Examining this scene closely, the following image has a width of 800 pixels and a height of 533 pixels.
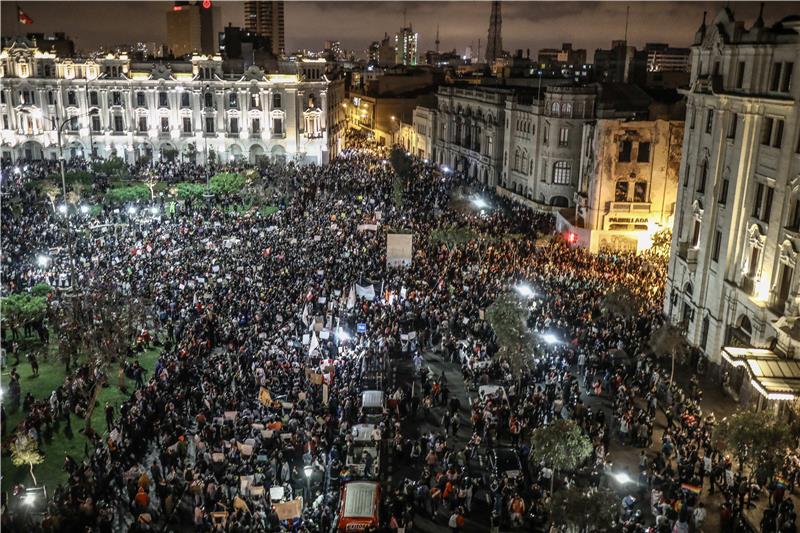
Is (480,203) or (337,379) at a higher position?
(480,203)

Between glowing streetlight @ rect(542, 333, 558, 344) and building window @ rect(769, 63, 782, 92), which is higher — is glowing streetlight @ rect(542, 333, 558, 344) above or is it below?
below

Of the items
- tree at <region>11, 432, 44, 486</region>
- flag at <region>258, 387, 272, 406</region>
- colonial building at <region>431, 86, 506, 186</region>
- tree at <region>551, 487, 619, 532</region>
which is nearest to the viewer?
tree at <region>551, 487, 619, 532</region>

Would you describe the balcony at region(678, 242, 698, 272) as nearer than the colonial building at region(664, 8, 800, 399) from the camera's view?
No

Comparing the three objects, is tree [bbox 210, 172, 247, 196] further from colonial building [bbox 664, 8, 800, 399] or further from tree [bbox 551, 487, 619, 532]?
tree [bbox 551, 487, 619, 532]

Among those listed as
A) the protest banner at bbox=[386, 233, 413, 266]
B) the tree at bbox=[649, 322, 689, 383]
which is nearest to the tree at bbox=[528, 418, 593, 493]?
the tree at bbox=[649, 322, 689, 383]

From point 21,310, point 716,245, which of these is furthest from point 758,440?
point 21,310

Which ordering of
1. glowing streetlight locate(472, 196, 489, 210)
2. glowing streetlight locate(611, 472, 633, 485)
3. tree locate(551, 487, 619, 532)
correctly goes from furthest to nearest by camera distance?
1. glowing streetlight locate(472, 196, 489, 210)
2. glowing streetlight locate(611, 472, 633, 485)
3. tree locate(551, 487, 619, 532)

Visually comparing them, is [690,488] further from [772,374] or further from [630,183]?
[630,183]
